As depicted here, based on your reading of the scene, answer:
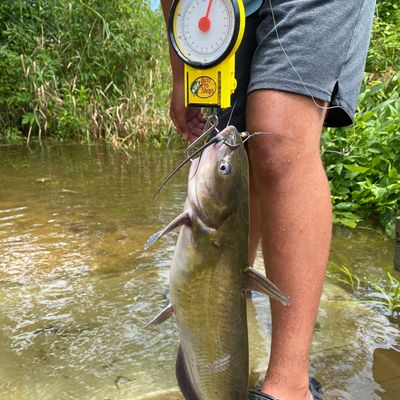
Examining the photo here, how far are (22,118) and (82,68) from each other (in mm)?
1037

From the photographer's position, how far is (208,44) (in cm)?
143

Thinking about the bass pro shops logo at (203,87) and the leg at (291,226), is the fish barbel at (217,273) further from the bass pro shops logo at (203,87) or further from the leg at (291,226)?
the bass pro shops logo at (203,87)

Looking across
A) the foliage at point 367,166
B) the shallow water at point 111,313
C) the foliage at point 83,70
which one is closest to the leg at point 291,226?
the shallow water at point 111,313

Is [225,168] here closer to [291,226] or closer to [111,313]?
[291,226]

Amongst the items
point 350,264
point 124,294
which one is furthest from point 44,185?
point 350,264

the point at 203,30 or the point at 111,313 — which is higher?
the point at 203,30

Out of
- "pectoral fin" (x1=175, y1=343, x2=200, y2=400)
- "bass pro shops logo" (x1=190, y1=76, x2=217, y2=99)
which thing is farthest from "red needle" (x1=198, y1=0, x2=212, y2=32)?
"pectoral fin" (x1=175, y1=343, x2=200, y2=400)

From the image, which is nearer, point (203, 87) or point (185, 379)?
point (185, 379)

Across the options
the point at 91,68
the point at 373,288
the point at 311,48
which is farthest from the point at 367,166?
the point at 91,68

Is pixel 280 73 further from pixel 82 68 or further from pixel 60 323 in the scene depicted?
pixel 82 68

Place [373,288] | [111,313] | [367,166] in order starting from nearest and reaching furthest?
[111,313]
[373,288]
[367,166]

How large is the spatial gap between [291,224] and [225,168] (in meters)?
0.26

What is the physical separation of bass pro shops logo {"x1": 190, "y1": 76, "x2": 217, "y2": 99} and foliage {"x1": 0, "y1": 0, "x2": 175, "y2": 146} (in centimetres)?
490

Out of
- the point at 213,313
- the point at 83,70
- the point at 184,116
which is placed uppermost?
the point at 83,70
